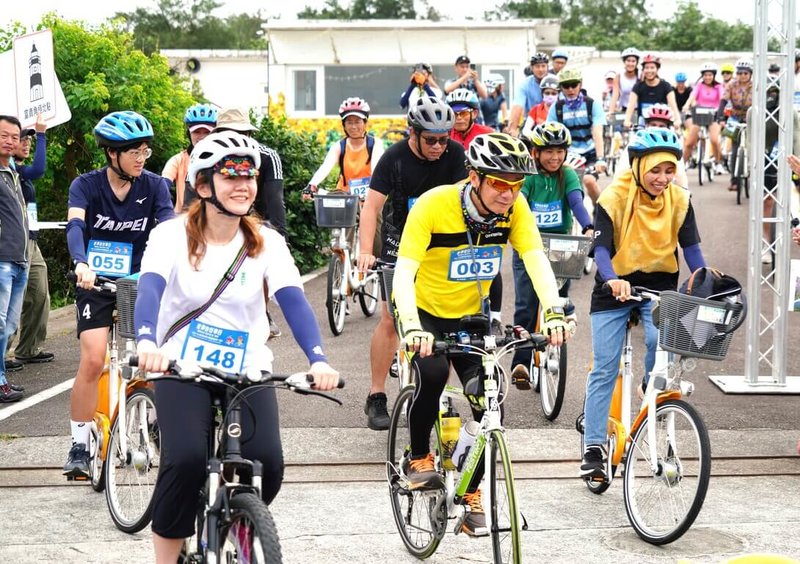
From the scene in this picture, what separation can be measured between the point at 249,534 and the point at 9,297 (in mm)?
6335

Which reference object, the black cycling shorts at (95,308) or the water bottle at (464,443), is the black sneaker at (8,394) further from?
the water bottle at (464,443)

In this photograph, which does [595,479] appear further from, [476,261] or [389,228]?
[389,228]

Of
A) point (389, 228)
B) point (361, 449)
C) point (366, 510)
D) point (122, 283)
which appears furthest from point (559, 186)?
point (122, 283)

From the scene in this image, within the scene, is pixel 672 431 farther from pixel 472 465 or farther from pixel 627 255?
pixel 472 465

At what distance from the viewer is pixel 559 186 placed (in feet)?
31.6

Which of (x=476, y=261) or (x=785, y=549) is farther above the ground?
(x=476, y=261)

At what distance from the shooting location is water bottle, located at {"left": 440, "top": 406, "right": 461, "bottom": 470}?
19.2ft

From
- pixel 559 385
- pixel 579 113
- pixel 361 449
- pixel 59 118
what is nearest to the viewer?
pixel 361 449

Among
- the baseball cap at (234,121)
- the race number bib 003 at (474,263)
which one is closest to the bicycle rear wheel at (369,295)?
the baseball cap at (234,121)

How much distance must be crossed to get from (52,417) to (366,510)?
3.19 meters

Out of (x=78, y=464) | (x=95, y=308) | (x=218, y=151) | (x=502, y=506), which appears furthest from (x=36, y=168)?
(x=502, y=506)

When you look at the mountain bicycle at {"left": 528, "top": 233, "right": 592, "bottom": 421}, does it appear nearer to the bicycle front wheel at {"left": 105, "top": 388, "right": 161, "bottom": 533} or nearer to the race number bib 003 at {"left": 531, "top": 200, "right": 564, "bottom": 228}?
the race number bib 003 at {"left": 531, "top": 200, "right": 564, "bottom": 228}

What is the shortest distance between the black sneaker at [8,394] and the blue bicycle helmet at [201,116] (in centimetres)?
268

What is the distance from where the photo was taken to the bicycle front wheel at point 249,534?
154 inches
